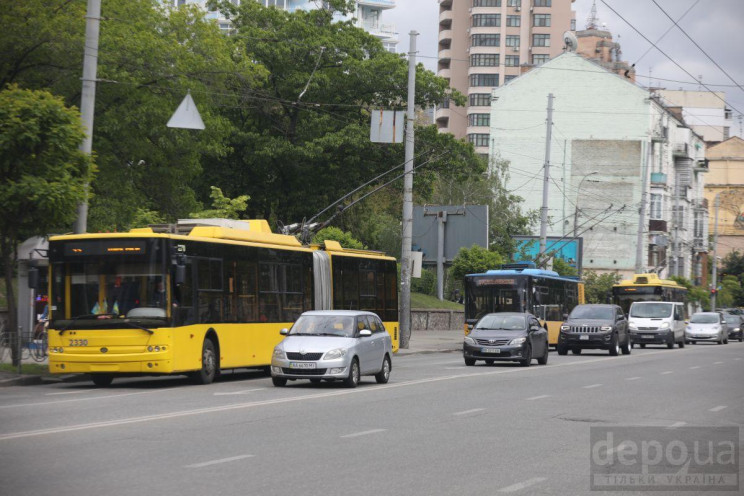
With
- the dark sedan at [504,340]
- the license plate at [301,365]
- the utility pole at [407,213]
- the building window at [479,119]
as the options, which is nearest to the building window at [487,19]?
the building window at [479,119]

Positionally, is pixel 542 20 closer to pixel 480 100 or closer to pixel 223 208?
pixel 480 100

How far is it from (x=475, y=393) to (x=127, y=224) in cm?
1941

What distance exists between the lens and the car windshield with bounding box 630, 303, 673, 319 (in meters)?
49.1

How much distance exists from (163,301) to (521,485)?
12963mm

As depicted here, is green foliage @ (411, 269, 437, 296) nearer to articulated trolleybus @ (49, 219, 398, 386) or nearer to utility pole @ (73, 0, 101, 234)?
articulated trolleybus @ (49, 219, 398, 386)

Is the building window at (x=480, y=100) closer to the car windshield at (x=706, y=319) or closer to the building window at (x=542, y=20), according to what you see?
→ the building window at (x=542, y=20)

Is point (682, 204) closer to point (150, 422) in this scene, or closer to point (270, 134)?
point (270, 134)

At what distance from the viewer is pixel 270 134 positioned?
182 ft

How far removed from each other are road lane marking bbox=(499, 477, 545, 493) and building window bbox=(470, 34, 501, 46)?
11760 centimetres

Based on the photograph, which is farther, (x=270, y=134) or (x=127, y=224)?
(x=270, y=134)

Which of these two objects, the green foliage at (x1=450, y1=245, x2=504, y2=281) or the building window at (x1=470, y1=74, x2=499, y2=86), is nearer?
the green foliage at (x1=450, y1=245, x2=504, y2=281)

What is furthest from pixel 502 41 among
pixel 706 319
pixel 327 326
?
pixel 327 326

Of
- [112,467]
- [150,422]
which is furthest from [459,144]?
[112,467]

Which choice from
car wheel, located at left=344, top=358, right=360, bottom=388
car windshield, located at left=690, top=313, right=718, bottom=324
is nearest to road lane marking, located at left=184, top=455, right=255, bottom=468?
car wheel, located at left=344, top=358, right=360, bottom=388
